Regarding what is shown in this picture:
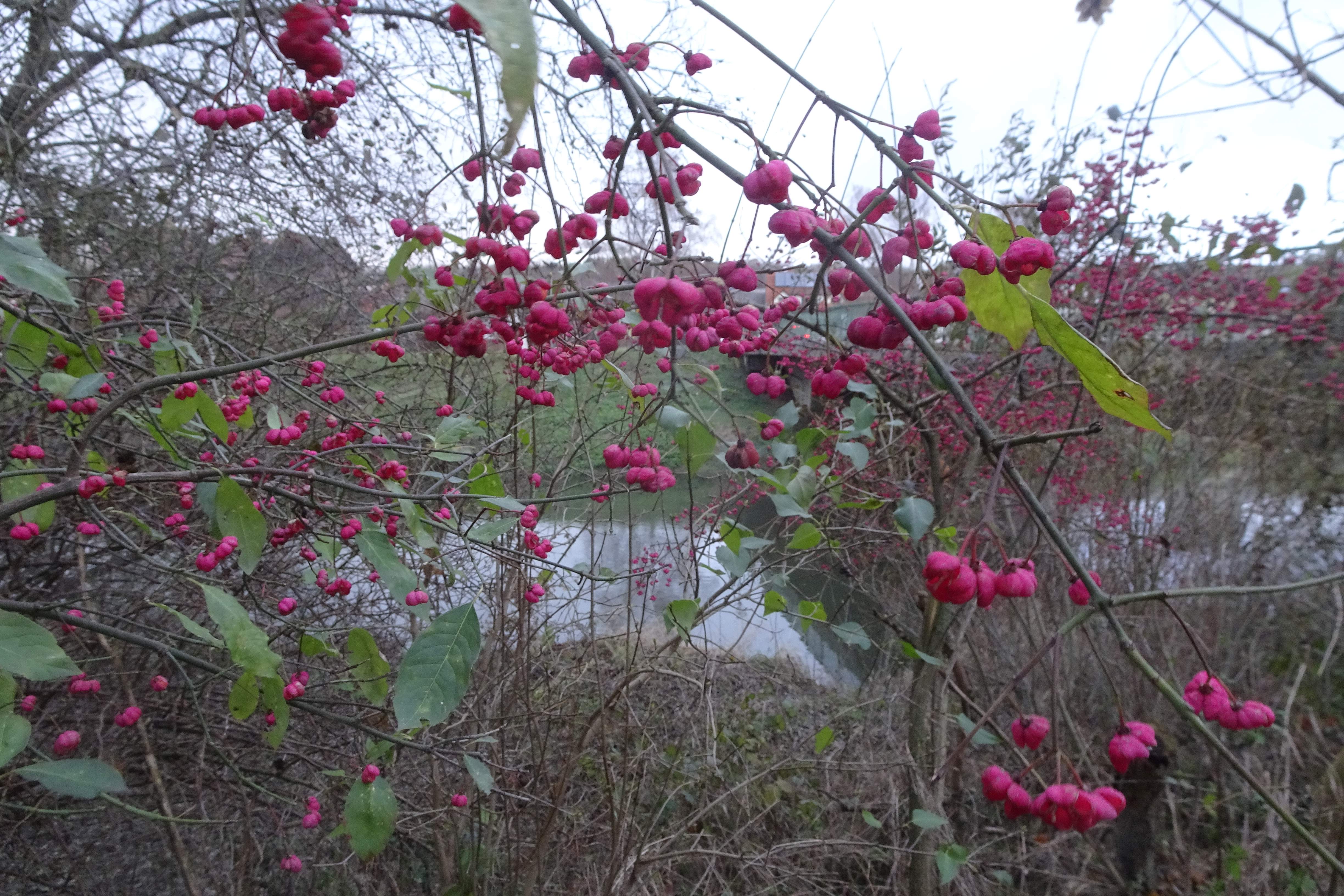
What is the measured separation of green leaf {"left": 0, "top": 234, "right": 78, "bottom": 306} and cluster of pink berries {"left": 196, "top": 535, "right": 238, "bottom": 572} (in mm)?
713

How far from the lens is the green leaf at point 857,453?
6.42 feet

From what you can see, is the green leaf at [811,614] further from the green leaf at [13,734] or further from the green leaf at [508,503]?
the green leaf at [13,734]

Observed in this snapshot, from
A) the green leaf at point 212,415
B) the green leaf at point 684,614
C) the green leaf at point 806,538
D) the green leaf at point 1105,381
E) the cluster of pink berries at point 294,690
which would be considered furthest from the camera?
the green leaf at point 806,538

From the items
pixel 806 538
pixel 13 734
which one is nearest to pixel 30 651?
pixel 13 734

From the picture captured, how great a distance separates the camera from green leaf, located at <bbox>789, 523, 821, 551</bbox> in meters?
2.03

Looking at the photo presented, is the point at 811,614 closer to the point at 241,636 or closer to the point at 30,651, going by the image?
the point at 241,636

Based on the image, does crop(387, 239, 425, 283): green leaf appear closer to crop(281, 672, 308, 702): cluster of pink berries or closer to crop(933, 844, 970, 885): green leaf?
crop(281, 672, 308, 702): cluster of pink berries

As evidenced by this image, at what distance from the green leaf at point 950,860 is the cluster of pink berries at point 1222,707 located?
1.21 meters

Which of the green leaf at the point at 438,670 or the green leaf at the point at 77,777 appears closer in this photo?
the green leaf at the point at 438,670

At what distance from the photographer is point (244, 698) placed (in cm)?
141

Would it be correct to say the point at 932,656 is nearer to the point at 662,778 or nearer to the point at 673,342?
the point at 662,778

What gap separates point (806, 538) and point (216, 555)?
61.5 inches

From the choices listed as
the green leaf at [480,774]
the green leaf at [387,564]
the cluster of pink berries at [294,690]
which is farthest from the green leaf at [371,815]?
the green leaf at [387,564]

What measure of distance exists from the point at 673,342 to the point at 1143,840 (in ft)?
13.4
